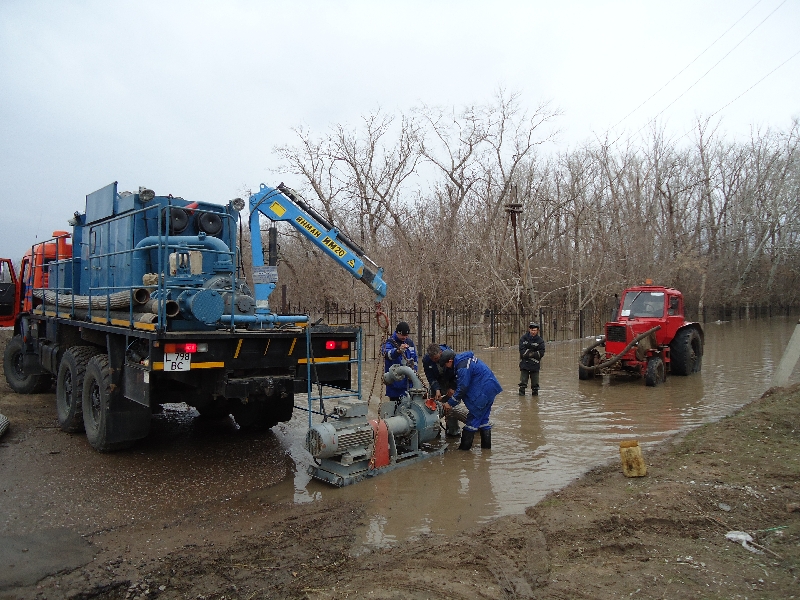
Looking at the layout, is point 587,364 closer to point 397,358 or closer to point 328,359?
point 397,358

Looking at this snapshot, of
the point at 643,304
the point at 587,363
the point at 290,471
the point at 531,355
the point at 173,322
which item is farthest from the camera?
the point at 643,304

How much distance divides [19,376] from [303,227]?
655 cm

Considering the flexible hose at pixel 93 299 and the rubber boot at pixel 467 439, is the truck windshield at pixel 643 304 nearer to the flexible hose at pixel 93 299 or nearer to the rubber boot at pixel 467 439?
the rubber boot at pixel 467 439

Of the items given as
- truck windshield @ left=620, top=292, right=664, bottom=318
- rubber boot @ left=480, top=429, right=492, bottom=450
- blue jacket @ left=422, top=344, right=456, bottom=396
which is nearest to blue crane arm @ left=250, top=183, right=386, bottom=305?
blue jacket @ left=422, top=344, right=456, bottom=396

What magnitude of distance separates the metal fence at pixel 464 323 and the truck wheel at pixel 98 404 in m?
6.95

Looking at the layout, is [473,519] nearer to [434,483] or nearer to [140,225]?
[434,483]

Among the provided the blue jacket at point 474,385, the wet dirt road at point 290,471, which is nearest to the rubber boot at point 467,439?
the wet dirt road at point 290,471

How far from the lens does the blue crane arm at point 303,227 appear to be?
8086mm

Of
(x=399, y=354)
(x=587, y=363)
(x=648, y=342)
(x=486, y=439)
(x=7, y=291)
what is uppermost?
(x=7, y=291)

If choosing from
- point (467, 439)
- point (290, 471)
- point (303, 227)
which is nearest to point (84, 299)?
point (303, 227)

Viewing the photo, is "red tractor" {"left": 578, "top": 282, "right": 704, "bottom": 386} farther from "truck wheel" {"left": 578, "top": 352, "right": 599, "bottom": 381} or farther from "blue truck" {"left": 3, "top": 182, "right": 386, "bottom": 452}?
"blue truck" {"left": 3, "top": 182, "right": 386, "bottom": 452}

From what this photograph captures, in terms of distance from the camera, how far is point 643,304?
12.8m

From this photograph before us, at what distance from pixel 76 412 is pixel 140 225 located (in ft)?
8.25

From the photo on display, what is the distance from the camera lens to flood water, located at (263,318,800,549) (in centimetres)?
521
